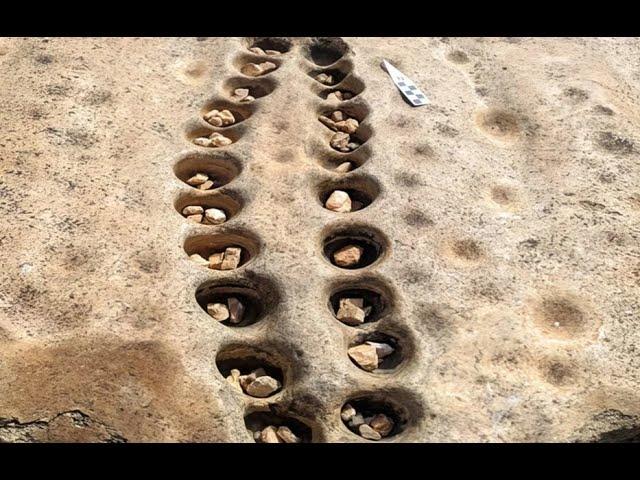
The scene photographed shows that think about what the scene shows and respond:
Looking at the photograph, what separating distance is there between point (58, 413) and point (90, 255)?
0.58 metres

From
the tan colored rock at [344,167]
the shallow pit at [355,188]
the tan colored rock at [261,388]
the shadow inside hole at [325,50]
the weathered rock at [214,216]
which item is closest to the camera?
the tan colored rock at [261,388]

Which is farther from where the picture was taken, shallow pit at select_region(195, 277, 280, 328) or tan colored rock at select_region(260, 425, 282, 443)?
shallow pit at select_region(195, 277, 280, 328)

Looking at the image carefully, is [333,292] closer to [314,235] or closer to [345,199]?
[314,235]

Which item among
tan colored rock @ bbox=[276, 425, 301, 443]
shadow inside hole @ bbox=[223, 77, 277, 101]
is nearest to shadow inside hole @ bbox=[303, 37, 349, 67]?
shadow inside hole @ bbox=[223, 77, 277, 101]

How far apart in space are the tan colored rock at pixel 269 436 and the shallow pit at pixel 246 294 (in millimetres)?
372

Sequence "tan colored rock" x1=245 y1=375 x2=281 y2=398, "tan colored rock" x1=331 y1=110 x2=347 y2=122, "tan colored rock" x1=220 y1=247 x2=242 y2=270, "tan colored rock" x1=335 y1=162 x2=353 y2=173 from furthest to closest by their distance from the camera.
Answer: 1. "tan colored rock" x1=331 y1=110 x2=347 y2=122
2. "tan colored rock" x1=335 y1=162 x2=353 y2=173
3. "tan colored rock" x1=220 y1=247 x2=242 y2=270
4. "tan colored rock" x1=245 y1=375 x2=281 y2=398

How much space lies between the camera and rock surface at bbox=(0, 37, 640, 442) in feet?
7.78

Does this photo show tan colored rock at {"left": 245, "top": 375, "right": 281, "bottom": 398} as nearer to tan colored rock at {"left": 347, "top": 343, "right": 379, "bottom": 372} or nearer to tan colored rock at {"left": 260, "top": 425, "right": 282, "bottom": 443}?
tan colored rock at {"left": 260, "top": 425, "right": 282, "bottom": 443}

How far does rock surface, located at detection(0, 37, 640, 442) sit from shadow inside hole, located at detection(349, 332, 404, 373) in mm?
42

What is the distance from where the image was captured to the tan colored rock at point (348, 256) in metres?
2.81

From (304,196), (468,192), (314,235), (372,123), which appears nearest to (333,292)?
(314,235)

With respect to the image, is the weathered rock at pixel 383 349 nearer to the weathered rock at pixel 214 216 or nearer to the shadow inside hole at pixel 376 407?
the shadow inside hole at pixel 376 407

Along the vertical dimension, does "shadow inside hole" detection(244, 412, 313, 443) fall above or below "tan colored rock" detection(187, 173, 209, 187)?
below

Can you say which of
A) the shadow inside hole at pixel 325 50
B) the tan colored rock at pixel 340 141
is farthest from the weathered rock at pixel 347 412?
the shadow inside hole at pixel 325 50
